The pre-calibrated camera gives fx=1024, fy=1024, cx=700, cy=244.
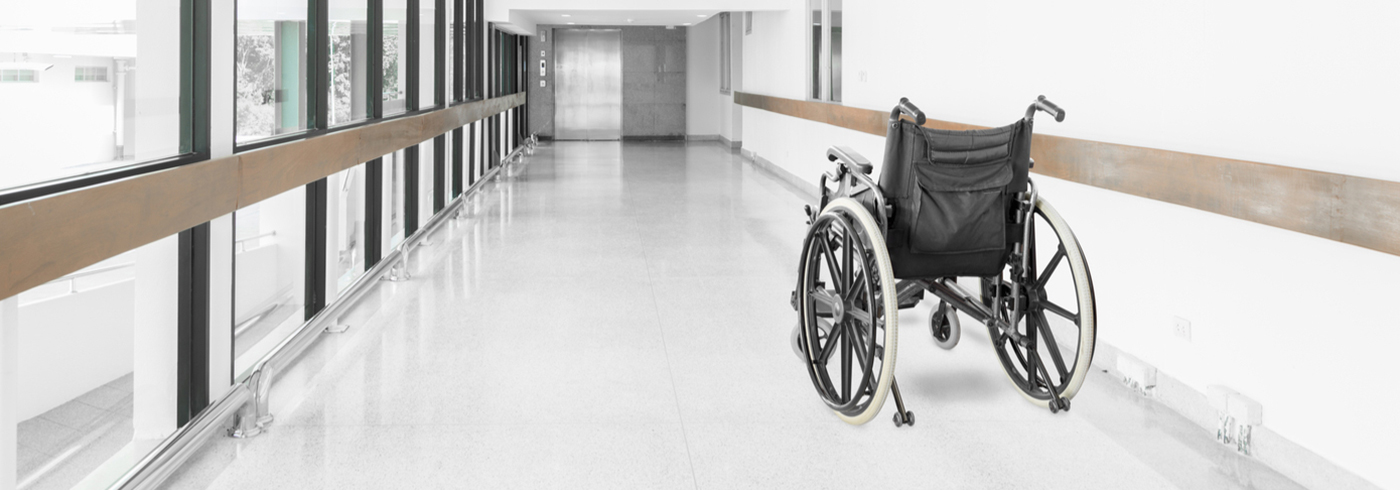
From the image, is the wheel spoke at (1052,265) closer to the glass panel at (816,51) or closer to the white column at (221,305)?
the white column at (221,305)

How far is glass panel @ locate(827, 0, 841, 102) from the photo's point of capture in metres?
8.64

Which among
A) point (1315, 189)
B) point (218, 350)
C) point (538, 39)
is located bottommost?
point (218, 350)

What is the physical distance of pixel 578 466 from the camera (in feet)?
8.79

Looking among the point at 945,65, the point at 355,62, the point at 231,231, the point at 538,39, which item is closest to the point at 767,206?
the point at 945,65

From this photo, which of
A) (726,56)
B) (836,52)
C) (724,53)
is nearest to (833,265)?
(836,52)

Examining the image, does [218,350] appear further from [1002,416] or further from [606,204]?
[606,204]

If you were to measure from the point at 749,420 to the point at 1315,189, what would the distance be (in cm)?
160

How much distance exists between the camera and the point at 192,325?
9.05 feet

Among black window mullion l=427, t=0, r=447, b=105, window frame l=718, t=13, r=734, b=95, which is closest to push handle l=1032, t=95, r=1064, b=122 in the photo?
black window mullion l=427, t=0, r=447, b=105

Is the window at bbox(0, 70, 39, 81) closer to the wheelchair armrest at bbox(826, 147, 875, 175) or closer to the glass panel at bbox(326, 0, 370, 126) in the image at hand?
the wheelchair armrest at bbox(826, 147, 875, 175)

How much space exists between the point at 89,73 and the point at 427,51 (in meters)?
5.00

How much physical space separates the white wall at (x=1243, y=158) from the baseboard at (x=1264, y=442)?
27 millimetres

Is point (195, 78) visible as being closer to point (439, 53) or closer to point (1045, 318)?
point (1045, 318)

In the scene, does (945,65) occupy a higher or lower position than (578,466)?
higher
